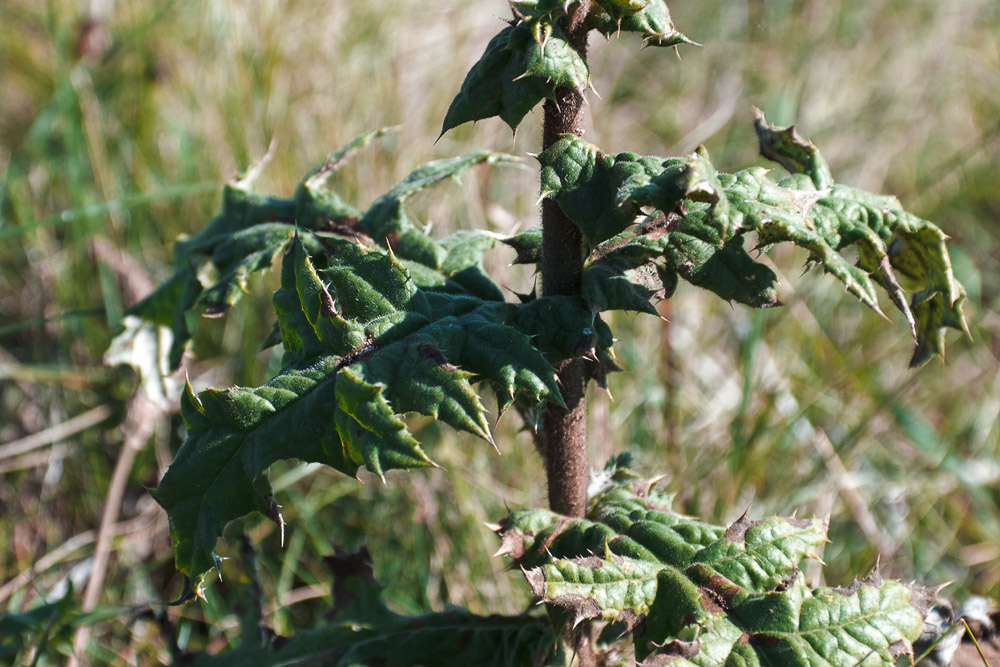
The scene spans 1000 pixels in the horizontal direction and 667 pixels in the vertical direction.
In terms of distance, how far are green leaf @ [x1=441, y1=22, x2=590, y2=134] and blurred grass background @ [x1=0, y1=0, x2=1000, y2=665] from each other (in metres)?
1.11

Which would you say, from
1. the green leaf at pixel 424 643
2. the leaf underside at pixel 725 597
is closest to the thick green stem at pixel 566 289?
the leaf underside at pixel 725 597

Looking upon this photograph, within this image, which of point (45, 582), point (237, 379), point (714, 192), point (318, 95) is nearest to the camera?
point (714, 192)

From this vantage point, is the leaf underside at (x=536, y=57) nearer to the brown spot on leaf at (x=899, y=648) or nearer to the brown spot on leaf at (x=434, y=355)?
the brown spot on leaf at (x=434, y=355)

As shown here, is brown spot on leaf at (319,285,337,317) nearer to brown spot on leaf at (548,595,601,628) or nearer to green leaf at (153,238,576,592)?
green leaf at (153,238,576,592)

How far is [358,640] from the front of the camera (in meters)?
1.92

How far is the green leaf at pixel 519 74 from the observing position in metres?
1.31

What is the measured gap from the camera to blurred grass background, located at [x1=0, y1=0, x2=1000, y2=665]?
287cm

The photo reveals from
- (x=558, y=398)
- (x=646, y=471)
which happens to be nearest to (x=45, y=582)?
(x=646, y=471)

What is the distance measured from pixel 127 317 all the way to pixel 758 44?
188 inches

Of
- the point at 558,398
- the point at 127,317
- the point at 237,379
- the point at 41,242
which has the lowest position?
the point at 237,379

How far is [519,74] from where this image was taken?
53.3 inches

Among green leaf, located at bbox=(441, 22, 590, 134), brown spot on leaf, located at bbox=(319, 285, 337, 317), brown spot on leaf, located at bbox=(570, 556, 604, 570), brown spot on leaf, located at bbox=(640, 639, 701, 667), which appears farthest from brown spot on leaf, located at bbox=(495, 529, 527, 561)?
green leaf, located at bbox=(441, 22, 590, 134)

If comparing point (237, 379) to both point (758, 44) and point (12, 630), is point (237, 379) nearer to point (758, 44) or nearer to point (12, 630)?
point (12, 630)

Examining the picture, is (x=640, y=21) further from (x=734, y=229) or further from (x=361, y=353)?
(x=361, y=353)
